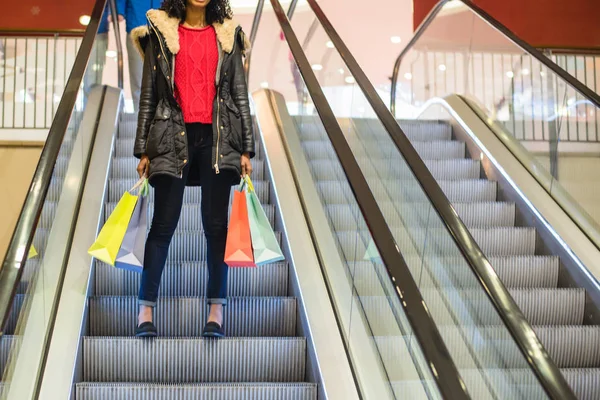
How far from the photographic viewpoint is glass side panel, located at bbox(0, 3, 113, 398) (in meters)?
3.31

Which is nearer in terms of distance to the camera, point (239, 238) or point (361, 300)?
point (361, 300)

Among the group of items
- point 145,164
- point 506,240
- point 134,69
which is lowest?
point 145,164

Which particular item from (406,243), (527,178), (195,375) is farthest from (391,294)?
(527,178)

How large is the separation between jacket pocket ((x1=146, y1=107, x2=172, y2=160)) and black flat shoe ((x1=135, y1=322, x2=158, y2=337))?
80 cm

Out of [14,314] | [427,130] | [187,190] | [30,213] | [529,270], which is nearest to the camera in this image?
[14,314]

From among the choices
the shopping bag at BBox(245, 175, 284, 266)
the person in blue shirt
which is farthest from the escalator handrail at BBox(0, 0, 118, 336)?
the person in blue shirt

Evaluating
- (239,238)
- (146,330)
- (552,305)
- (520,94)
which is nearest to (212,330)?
(146,330)

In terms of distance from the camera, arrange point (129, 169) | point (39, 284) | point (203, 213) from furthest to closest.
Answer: point (129, 169) < point (203, 213) < point (39, 284)

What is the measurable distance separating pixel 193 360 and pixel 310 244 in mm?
978

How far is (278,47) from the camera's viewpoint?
9.00 meters

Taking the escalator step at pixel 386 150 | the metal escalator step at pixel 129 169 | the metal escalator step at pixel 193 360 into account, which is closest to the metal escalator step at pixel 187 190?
the metal escalator step at pixel 129 169

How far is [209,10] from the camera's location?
4.28 metres

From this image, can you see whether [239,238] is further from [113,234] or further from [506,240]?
[506,240]

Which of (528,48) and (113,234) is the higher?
(528,48)
